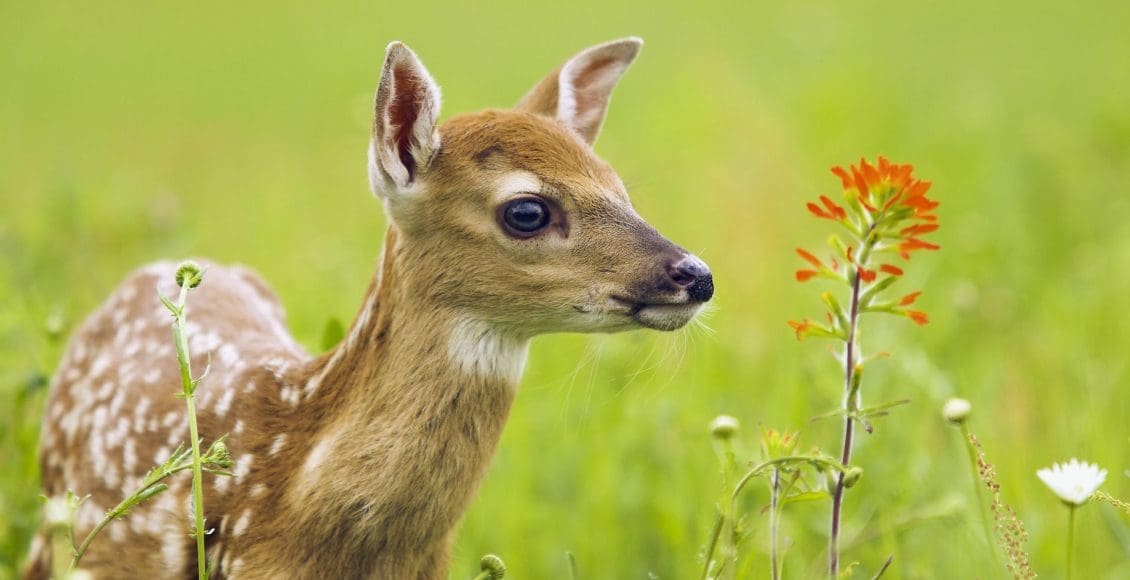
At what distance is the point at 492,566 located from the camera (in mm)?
2885

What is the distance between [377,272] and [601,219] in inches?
23.4

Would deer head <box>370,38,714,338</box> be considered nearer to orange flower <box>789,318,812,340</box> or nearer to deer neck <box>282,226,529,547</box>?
deer neck <box>282,226,529,547</box>

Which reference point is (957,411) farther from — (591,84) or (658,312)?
(591,84)

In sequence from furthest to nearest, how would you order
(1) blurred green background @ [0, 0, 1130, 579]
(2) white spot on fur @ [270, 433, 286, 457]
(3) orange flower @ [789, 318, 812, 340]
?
1. (1) blurred green background @ [0, 0, 1130, 579]
2. (2) white spot on fur @ [270, 433, 286, 457]
3. (3) orange flower @ [789, 318, 812, 340]

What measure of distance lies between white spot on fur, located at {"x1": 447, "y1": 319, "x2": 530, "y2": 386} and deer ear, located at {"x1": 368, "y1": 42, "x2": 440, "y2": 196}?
371mm

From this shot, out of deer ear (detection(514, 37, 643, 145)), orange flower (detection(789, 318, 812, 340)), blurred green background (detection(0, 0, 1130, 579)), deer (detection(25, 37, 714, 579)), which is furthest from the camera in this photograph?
blurred green background (detection(0, 0, 1130, 579))

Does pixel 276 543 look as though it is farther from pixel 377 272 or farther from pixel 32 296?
pixel 32 296

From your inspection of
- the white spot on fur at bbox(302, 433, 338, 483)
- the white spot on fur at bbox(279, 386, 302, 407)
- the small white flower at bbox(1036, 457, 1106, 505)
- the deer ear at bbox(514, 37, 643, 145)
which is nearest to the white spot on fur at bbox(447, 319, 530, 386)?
the white spot on fur at bbox(302, 433, 338, 483)

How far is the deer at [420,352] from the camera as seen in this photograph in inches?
130

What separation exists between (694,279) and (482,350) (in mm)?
513

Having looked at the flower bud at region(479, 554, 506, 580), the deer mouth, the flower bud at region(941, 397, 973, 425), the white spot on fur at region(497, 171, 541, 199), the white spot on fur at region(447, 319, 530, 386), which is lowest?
the flower bud at region(479, 554, 506, 580)

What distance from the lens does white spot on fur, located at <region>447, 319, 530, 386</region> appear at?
132 inches

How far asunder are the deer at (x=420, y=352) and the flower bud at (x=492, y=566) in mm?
419

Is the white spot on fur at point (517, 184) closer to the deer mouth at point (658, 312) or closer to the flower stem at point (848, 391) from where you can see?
the deer mouth at point (658, 312)
